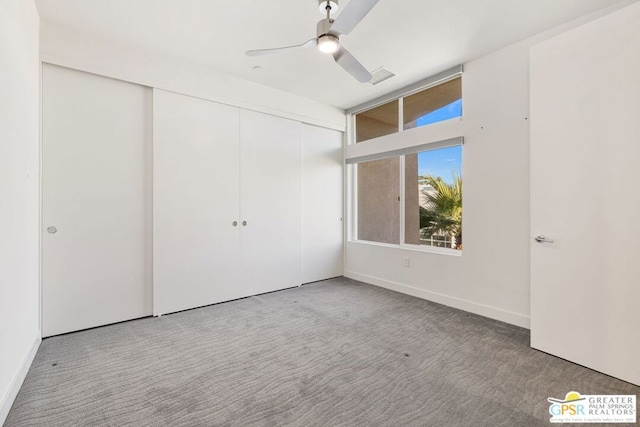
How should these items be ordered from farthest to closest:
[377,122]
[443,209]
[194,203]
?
[377,122]
[443,209]
[194,203]

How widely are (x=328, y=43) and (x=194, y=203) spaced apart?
226 centimetres

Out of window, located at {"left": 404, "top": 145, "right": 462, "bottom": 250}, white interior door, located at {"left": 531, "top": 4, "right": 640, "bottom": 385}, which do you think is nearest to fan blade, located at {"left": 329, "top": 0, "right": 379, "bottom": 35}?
white interior door, located at {"left": 531, "top": 4, "right": 640, "bottom": 385}

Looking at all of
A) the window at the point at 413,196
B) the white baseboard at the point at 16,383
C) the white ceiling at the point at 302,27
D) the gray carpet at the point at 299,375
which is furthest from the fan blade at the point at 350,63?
the white baseboard at the point at 16,383

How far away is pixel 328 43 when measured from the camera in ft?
6.86

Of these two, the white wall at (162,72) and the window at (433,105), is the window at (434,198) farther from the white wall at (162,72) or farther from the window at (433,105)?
the white wall at (162,72)

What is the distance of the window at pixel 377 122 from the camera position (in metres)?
4.25

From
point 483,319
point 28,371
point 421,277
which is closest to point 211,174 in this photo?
point 28,371

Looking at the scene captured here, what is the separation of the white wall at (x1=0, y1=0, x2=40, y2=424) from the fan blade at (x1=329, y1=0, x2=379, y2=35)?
1920 mm

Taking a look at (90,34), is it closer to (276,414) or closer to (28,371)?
(28,371)

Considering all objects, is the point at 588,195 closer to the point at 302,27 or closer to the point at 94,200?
the point at 302,27

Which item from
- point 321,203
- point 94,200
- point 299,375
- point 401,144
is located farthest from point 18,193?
point 401,144

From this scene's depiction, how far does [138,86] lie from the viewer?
3045 millimetres

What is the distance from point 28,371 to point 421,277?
3815 millimetres

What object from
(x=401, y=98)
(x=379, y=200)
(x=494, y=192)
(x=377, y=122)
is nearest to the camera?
(x=494, y=192)
